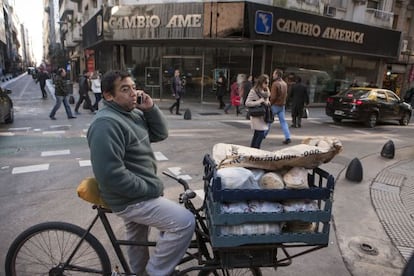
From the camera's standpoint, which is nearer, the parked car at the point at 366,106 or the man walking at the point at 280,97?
the man walking at the point at 280,97

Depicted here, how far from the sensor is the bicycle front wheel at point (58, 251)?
250 centimetres

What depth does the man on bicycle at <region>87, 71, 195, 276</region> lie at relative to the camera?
85.2 inches

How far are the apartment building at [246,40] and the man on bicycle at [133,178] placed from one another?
13.9 metres

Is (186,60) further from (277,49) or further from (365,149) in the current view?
(365,149)

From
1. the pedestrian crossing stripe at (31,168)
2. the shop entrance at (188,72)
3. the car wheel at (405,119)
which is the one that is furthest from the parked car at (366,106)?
the pedestrian crossing stripe at (31,168)

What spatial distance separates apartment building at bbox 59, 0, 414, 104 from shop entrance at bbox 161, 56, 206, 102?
2.1 inches

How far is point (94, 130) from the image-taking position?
2.17 m


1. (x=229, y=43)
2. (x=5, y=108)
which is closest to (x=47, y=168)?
(x=5, y=108)

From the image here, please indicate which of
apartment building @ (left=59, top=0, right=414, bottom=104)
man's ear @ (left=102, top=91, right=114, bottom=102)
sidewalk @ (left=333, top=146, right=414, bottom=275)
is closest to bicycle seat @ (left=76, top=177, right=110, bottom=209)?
man's ear @ (left=102, top=91, right=114, bottom=102)

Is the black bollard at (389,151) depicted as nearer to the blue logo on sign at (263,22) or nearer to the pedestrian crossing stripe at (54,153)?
the pedestrian crossing stripe at (54,153)

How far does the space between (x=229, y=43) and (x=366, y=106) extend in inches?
295

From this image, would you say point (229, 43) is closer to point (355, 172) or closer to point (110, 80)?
point (355, 172)

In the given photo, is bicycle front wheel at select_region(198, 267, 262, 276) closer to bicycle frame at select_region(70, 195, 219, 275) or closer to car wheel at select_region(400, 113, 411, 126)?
bicycle frame at select_region(70, 195, 219, 275)

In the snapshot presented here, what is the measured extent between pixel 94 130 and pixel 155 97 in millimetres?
18138
